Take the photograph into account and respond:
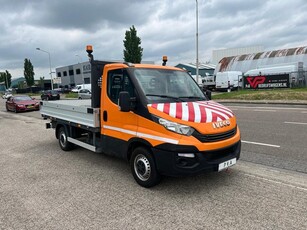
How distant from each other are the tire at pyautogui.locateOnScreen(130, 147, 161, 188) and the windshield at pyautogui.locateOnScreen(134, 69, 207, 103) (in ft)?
2.87

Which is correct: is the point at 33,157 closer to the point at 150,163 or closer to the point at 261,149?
the point at 150,163

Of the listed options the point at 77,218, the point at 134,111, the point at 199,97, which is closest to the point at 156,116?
the point at 134,111

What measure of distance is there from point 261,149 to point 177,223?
12.9 feet

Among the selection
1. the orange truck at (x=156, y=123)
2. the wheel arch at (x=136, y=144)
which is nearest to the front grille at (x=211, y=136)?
the orange truck at (x=156, y=123)

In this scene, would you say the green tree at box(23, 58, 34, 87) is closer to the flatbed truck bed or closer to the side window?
the flatbed truck bed

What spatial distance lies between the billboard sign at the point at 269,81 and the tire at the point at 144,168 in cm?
2446

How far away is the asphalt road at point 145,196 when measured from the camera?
322cm

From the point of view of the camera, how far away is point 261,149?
6266mm

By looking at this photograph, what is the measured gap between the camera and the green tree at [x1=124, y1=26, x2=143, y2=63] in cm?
3872

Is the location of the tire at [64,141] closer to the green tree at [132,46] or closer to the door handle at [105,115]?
the door handle at [105,115]

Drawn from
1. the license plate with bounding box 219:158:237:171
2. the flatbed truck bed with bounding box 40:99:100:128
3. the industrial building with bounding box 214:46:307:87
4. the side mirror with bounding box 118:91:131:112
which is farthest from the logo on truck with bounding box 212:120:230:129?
the industrial building with bounding box 214:46:307:87

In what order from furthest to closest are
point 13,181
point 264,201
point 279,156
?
point 279,156, point 13,181, point 264,201

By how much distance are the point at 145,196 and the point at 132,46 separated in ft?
121

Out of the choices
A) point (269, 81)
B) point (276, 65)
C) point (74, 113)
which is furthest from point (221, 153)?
point (276, 65)
